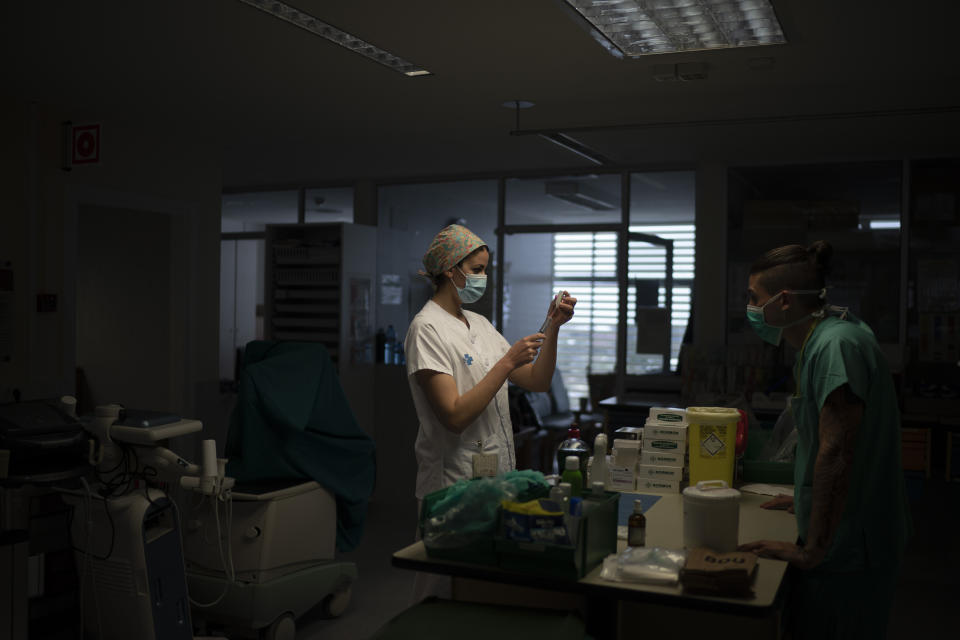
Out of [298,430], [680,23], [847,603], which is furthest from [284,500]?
[680,23]

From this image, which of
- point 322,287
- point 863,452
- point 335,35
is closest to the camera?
point 863,452

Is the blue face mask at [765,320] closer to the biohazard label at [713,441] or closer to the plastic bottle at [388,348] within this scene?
the biohazard label at [713,441]

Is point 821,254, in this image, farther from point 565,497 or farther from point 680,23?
point 680,23

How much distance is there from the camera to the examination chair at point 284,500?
356 cm

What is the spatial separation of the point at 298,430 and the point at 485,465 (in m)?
1.46

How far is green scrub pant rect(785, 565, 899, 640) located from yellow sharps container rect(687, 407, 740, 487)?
0.81 metres

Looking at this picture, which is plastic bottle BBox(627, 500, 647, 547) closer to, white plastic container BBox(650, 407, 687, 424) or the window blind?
white plastic container BBox(650, 407, 687, 424)

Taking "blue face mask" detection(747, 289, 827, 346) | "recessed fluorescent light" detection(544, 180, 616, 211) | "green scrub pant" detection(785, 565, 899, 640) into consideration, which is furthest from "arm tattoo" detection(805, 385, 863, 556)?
"recessed fluorescent light" detection(544, 180, 616, 211)

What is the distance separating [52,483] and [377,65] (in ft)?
7.54

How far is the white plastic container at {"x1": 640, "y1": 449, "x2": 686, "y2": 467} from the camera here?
118 inches

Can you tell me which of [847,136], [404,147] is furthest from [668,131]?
[404,147]

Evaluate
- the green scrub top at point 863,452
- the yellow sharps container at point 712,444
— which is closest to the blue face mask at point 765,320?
the green scrub top at point 863,452

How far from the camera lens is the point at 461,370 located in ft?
9.05

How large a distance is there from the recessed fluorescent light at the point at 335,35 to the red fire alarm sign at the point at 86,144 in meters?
1.94
